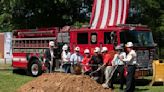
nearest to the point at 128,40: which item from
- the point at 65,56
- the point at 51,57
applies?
the point at 65,56

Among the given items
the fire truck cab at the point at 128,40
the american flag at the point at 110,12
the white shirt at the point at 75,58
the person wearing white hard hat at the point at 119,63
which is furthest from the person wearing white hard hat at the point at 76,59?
the american flag at the point at 110,12

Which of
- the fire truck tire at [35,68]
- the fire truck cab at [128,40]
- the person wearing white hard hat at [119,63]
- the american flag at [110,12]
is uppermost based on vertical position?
the american flag at [110,12]

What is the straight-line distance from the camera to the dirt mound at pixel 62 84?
13.2 metres

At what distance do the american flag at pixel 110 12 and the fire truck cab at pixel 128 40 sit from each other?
3246 mm

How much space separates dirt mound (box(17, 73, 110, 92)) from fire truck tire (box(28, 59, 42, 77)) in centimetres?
1006

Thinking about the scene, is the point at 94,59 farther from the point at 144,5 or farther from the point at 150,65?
the point at 144,5

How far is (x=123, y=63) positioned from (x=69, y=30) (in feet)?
19.0

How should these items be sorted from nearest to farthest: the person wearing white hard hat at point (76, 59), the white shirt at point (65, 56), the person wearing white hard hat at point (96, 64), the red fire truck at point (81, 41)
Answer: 1. the person wearing white hard hat at point (96, 64)
2. the person wearing white hard hat at point (76, 59)
3. the white shirt at point (65, 56)
4. the red fire truck at point (81, 41)

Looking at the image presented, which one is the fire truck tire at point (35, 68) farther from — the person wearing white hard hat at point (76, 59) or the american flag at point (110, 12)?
the person wearing white hard hat at point (76, 59)

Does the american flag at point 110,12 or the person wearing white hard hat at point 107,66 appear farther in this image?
the american flag at point 110,12

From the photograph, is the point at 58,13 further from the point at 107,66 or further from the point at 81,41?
the point at 107,66

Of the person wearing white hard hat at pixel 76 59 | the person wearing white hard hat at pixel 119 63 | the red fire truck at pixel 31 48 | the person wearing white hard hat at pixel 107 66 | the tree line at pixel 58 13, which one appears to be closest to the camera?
the person wearing white hard hat at pixel 119 63

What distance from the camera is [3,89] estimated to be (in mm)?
16266

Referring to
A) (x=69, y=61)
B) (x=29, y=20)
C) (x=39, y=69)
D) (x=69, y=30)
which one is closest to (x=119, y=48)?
(x=69, y=61)
